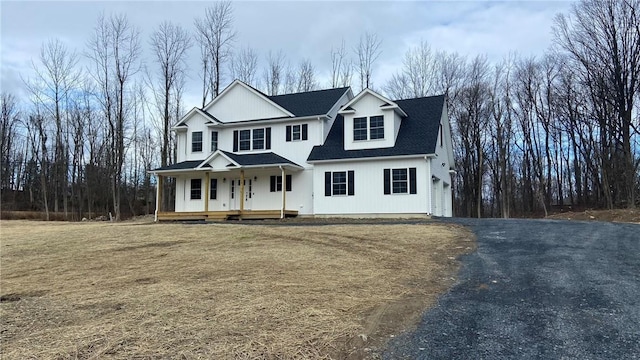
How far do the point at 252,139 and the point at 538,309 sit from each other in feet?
62.0

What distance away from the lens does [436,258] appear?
9445mm

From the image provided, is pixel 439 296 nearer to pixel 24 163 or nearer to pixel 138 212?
pixel 138 212

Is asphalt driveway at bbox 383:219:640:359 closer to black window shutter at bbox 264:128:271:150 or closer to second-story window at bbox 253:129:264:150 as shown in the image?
black window shutter at bbox 264:128:271:150

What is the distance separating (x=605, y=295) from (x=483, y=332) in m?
2.58

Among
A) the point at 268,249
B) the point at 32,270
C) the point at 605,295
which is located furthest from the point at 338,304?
the point at 32,270

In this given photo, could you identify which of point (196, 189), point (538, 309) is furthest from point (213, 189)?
point (538, 309)

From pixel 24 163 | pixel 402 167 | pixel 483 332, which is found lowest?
pixel 483 332

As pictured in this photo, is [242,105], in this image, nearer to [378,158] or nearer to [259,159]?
[259,159]

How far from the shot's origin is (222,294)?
6508 millimetres

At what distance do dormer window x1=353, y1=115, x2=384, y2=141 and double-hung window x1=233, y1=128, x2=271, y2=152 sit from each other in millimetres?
4733

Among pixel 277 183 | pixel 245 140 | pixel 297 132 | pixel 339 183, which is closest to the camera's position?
pixel 339 183

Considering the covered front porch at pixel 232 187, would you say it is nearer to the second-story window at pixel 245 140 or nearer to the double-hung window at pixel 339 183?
the second-story window at pixel 245 140

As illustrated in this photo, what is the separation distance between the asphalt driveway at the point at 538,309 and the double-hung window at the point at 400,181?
872 centimetres

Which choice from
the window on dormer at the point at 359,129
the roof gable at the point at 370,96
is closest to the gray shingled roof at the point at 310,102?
the roof gable at the point at 370,96
